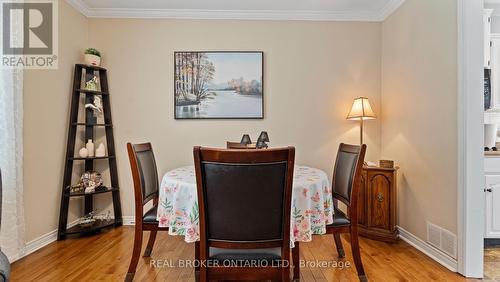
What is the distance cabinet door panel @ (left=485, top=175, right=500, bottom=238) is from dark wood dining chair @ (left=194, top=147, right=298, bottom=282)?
213 cm

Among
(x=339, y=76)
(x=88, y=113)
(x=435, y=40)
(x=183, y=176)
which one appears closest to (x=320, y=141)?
(x=339, y=76)

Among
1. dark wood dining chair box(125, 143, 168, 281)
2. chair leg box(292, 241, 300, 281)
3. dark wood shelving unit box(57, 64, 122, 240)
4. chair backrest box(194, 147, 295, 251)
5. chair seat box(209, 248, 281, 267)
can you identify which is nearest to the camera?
chair backrest box(194, 147, 295, 251)

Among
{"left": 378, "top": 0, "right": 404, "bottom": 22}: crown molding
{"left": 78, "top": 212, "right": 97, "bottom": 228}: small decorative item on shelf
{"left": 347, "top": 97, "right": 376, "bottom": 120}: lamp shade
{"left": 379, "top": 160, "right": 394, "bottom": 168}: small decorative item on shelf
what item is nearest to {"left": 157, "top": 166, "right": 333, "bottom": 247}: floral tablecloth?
{"left": 379, "top": 160, "right": 394, "bottom": 168}: small decorative item on shelf

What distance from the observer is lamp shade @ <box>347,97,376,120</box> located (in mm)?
2928

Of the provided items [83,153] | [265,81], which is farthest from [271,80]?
[83,153]

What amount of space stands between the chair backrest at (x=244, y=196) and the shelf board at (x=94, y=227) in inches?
82.9

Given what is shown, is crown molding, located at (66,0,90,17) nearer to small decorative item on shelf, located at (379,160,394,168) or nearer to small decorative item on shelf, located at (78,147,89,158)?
small decorative item on shelf, located at (78,147,89,158)

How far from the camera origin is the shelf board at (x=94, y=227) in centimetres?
275

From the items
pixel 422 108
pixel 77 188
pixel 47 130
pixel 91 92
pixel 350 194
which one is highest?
pixel 91 92

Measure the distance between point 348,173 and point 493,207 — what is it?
1391 mm

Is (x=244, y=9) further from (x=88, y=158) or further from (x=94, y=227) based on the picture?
(x=94, y=227)

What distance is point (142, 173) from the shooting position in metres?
2.00

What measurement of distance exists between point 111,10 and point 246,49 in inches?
63.3

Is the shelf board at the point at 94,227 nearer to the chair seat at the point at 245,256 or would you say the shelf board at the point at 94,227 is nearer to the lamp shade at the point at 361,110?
the chair seat at the point at 245,256
